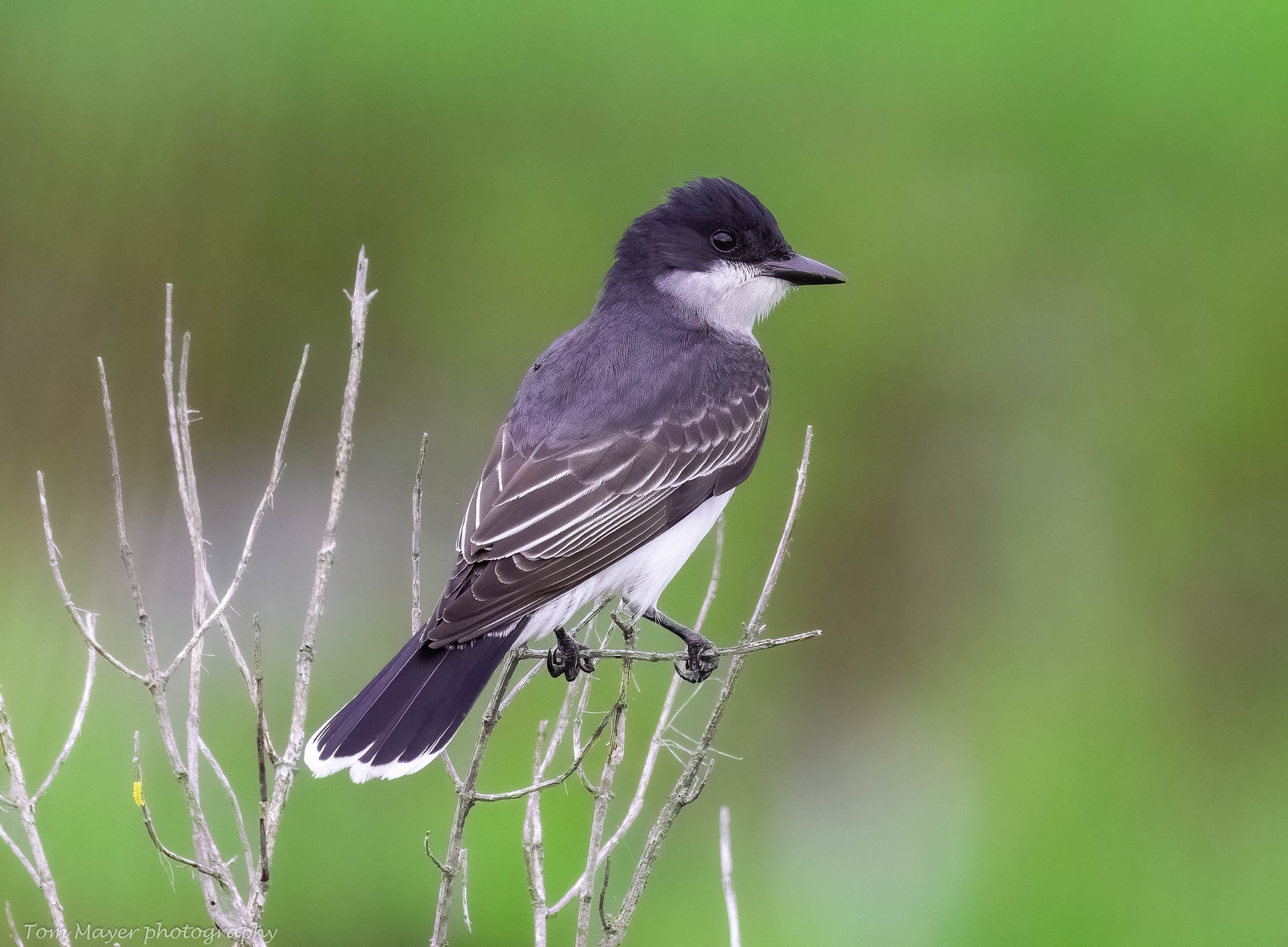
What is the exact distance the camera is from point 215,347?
22.0 feet

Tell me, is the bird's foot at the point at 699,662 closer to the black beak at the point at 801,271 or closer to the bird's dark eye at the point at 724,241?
the black beak at the point at 801,271

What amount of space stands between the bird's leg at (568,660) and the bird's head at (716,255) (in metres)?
1.63

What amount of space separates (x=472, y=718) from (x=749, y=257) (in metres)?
2.52

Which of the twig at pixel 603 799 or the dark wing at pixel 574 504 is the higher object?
the dark wing at pixel 574 504

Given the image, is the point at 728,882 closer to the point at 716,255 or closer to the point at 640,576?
the point at 640,576

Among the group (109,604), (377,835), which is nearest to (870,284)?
(377,835)

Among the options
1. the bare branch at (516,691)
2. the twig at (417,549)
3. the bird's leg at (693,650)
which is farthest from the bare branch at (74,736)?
the bird's leg at (693,650)

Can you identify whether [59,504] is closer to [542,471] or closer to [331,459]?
[331,459]

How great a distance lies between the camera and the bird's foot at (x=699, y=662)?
3.93 meters

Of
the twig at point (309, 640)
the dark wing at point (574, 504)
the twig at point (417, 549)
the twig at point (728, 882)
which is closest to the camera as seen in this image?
the twig at point (309, 640)

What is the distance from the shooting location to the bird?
3.53 m

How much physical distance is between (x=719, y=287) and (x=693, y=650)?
1635mm

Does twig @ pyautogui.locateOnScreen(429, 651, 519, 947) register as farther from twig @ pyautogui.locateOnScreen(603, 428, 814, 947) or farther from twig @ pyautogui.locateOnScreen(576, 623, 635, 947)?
twig @ pyautogui.locateOnScreen(603, 428, 814, 947)

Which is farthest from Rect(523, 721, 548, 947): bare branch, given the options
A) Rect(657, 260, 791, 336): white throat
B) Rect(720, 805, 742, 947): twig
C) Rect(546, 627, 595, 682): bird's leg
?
Rect(657, 260, 791, 336): white throat
